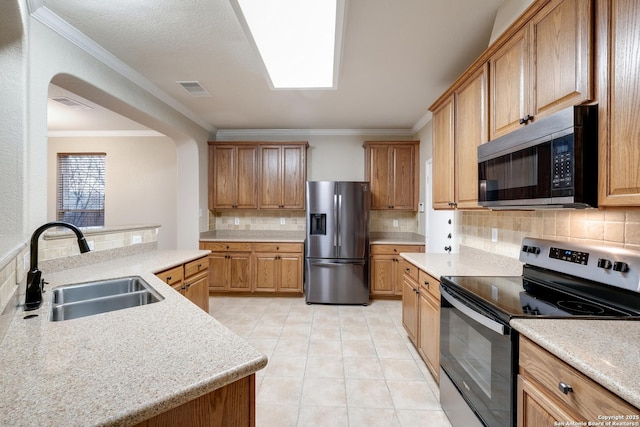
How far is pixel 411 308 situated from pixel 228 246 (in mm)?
2650

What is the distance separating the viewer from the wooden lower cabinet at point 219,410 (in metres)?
0.71

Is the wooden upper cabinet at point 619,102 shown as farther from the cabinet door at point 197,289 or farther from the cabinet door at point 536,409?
the cabinet door at point 197,289

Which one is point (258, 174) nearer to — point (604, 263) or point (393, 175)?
point (393, 175)

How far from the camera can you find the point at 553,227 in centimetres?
161

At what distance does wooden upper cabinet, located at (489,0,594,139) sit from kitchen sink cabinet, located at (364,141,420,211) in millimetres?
2382

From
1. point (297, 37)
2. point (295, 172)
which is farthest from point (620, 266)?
point (295, 172)

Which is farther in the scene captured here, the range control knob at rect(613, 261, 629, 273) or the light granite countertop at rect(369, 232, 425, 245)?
the light granite countertop at rect(369, 232, 425, 245)

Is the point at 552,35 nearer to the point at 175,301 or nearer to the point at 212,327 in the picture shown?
the point at 212,327

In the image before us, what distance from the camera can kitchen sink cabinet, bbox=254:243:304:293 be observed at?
3.93 meters

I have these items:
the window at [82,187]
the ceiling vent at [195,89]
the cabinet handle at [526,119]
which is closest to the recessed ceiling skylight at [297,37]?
the ceiling vent at [195,89]

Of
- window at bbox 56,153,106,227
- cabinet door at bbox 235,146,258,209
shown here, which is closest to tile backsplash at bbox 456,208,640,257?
cabinet door at bbox 235,146,258,209

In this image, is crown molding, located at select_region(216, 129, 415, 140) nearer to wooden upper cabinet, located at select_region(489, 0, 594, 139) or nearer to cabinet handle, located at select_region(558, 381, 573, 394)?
wooden upper cabinet, located at select_region(489, 0, 594, 139)

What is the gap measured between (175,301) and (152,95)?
8.37ft

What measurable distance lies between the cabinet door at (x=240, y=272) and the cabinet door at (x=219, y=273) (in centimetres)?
7
